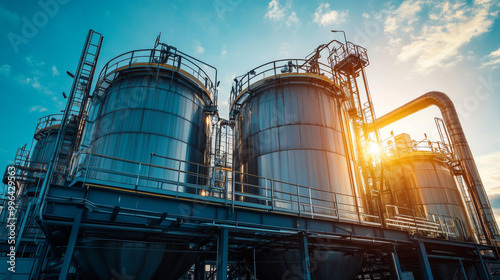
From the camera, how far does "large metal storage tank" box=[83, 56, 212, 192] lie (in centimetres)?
1192

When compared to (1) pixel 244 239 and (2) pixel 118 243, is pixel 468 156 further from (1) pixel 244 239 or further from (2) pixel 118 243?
(2) pixel 118 243

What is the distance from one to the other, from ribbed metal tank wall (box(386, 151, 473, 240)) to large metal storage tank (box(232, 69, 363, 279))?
10.5 meters

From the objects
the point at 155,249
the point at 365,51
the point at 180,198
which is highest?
the point at 365,51

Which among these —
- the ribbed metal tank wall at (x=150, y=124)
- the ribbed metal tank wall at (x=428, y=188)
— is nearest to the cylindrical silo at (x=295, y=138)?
the ribbed metal tank wall at (x=150, y=124)

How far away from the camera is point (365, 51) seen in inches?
870

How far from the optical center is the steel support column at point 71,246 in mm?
6719

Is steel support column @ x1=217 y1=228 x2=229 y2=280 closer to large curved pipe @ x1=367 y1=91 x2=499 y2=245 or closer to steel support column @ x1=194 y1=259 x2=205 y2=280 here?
steel support column @ x1=194 y1=259 x2=205 y2=280

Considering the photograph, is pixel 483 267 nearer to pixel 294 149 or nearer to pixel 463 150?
pixel 463 150

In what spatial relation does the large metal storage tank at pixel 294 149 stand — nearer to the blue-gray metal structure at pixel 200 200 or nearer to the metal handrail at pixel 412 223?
the blue-gray metal structure at pixel 200 200

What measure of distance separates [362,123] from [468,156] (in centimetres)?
1072

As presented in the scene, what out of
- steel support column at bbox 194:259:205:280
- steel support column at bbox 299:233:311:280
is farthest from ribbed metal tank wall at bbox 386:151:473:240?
steel support column at bbox 194:259:205:280

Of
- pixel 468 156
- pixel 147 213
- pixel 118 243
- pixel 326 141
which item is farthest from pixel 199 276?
pixel 468 156

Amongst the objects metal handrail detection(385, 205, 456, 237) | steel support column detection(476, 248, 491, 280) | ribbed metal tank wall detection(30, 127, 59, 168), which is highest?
ribbed metal tank wall detection(30, 127, 59, 168)

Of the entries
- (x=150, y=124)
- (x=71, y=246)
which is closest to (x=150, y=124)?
(x=150, y=124)
